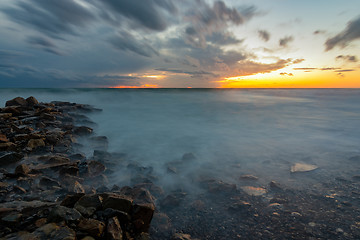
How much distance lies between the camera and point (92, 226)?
2355mm

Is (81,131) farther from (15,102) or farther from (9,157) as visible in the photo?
(15,102)

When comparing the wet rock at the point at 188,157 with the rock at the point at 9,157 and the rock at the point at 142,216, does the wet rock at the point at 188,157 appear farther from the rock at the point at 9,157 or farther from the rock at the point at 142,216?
the rock at the point at 9,157

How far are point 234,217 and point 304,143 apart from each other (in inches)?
288

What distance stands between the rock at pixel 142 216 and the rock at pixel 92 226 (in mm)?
551

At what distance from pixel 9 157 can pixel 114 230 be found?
3.98m

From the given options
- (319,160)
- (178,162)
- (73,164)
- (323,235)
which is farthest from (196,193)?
(319,160)

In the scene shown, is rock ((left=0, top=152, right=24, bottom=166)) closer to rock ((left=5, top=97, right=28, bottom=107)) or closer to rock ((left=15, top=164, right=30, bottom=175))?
rock ((left=15, top=164, right=30, bottom=175))

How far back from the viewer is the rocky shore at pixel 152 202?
2.44 m

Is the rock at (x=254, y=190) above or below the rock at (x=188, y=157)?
above

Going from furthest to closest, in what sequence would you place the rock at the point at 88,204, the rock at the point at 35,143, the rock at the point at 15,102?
the rock at the point at 15,102, the rock at the point at 35,143, the rock at the point at 88,204

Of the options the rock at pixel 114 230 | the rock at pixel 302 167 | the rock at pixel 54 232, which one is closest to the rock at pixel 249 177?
the rock at pixel 302 167

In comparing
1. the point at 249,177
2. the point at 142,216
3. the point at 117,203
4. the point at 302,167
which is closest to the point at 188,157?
the point at 249,177

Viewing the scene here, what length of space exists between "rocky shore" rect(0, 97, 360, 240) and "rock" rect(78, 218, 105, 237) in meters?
0.01

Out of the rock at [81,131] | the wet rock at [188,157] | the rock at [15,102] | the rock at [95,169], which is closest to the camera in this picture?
the rock at [95,169]
